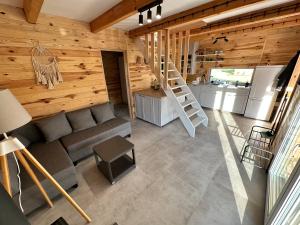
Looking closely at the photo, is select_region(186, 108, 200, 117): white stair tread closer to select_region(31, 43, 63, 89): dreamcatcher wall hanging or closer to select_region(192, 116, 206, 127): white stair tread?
select_region(192, 116, 206, 127): white stair tread

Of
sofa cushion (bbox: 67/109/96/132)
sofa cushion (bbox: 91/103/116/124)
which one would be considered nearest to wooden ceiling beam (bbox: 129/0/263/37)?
sofa cushion (bbox: 91/103/116/124)

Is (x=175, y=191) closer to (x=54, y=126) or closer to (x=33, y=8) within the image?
(x=54, y=126)

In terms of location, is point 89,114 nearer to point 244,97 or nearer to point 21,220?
point 21,220

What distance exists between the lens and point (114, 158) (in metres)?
1.87

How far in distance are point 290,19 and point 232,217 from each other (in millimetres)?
4190

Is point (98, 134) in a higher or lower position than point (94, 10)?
lower

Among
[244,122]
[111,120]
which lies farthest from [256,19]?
[111,120]

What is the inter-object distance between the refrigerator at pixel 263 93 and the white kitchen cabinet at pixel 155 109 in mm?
2283

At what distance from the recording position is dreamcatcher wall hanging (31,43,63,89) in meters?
2.29

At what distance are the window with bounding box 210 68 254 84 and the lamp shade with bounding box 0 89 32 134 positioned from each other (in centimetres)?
533

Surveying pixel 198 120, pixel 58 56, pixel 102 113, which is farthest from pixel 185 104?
pixel 58 56

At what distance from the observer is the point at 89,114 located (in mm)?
2809

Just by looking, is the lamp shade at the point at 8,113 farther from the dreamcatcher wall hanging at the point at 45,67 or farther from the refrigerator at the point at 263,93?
the refrigerator at the point at 263,93

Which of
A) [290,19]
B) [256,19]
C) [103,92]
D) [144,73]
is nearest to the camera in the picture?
[256,19]
